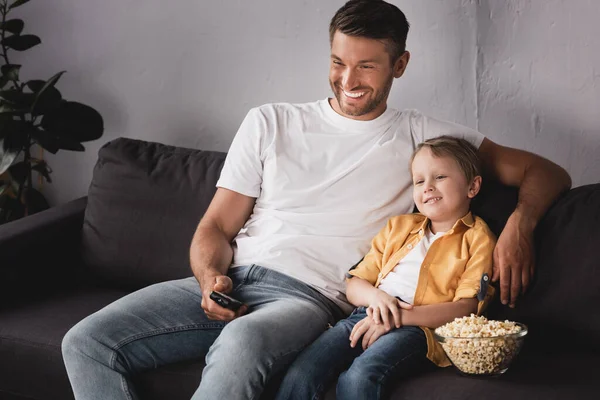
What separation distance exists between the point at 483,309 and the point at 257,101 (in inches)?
48.3

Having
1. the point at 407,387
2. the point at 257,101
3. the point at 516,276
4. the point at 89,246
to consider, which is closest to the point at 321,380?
the point at 407,387

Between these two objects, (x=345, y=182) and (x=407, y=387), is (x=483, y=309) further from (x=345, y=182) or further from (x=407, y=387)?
(x=345, y=182)

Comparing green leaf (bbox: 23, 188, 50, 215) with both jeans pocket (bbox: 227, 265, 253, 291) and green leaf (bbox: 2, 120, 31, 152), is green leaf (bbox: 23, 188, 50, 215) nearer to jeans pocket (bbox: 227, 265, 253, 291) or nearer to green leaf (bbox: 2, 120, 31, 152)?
green leaf (bbox: 2, 120, 31, 152)

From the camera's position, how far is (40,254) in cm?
257

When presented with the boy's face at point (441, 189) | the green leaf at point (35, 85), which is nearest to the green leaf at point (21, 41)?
the green leaf at point (35, 85)

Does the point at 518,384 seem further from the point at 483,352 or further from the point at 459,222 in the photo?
the point at 459,222

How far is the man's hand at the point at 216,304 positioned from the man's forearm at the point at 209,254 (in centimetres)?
3

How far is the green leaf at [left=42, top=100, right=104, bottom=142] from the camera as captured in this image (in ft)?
9.61

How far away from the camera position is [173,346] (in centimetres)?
201

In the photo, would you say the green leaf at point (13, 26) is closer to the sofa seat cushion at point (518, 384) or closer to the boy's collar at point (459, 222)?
the boy's collar at point (459, 222)

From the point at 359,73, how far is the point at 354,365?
796mm

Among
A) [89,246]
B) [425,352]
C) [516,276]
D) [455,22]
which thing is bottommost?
[89,246]

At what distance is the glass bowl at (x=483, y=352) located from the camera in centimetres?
175

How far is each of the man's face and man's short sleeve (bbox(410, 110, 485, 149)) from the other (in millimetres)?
119
